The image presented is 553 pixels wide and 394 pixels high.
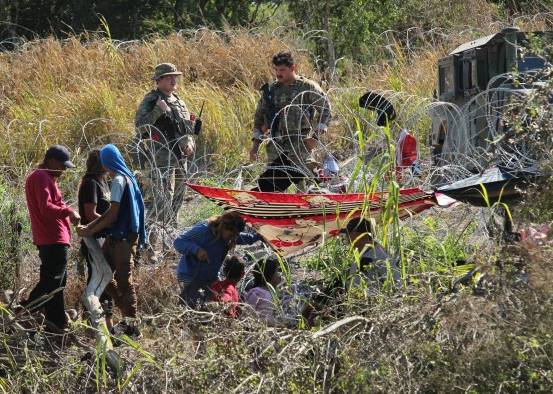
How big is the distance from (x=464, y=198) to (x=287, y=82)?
9.99 ft

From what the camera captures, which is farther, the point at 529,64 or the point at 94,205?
the point at 529,64

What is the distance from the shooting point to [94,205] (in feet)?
30.0

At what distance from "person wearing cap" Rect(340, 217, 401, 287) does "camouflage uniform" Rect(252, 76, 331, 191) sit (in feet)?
8.54

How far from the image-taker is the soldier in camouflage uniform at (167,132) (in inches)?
426

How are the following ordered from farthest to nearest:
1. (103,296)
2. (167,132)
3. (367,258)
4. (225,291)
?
1. (167,132)
2. (103,296)
3. (225,291)
4. (367,258)

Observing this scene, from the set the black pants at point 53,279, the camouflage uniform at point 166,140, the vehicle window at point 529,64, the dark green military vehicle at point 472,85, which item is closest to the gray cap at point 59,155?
the black pants at point 53,279

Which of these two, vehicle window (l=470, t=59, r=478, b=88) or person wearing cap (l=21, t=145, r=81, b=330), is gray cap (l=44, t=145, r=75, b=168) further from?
vehicle window (l=470, t=59, r=478, b=88)

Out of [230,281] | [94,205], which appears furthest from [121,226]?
[230,281]

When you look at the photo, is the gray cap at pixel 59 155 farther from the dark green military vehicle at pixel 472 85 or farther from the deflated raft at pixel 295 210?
the dark green military vehicle at pixel 472 85

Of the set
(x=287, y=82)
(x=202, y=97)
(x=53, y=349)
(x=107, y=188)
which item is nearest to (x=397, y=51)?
(x=202, y=97)

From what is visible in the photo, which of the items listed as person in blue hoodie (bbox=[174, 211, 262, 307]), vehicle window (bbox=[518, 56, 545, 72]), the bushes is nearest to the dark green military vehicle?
vehicle window (bbox=[518, 56, 545, 72])

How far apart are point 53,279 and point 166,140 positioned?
88.1 inches

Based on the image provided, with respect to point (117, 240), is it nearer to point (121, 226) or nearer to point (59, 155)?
point (121, 226)

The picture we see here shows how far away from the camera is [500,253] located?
6.02m
